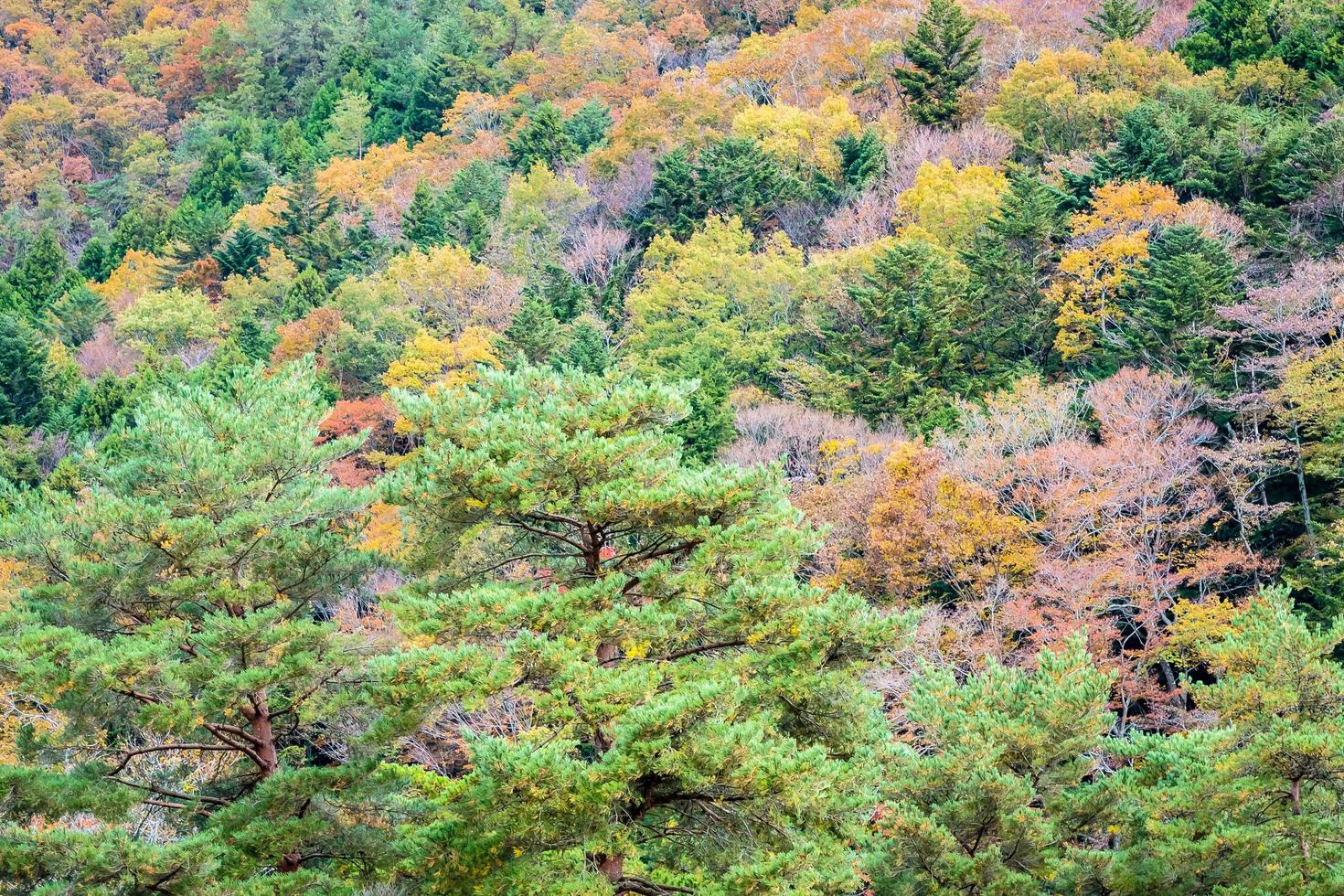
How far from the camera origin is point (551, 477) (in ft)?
41.4

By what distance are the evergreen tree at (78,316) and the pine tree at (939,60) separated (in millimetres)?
30666

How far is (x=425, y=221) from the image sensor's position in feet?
166

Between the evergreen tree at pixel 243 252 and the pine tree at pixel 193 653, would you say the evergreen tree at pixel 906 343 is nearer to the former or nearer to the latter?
the pine tree at pixel 193 653

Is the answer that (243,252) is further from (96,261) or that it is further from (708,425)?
(708,425)

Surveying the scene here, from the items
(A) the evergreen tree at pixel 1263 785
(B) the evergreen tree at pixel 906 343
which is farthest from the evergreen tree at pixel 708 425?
(A) the evergreen tree at pixel 1263 785

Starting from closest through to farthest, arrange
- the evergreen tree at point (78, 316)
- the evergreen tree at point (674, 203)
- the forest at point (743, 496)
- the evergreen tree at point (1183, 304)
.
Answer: the forest at point (743, 496) → the evergreen tree at point (1183, 304) → the evergreen tree at point (674, 203) → the evergreen tree at point (78, 316)

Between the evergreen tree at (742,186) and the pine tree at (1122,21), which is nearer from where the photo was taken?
the evergreen tree at (742,186)

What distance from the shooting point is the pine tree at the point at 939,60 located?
47531mm

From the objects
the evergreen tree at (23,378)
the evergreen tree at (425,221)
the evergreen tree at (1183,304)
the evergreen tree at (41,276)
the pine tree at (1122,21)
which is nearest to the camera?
the evergreen tree at (1183,304)

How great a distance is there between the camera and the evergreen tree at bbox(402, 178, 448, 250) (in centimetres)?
4972

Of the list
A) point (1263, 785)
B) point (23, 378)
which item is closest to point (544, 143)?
point (23, 378)

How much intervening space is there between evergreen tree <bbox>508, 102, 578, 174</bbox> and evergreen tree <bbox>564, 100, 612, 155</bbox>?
0.56 meters

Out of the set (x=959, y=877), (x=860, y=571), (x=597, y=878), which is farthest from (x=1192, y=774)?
(x=860, y=571)

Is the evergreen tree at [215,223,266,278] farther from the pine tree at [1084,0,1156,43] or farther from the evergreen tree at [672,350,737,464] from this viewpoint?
the pine tree at [1084,0,1156,43]
